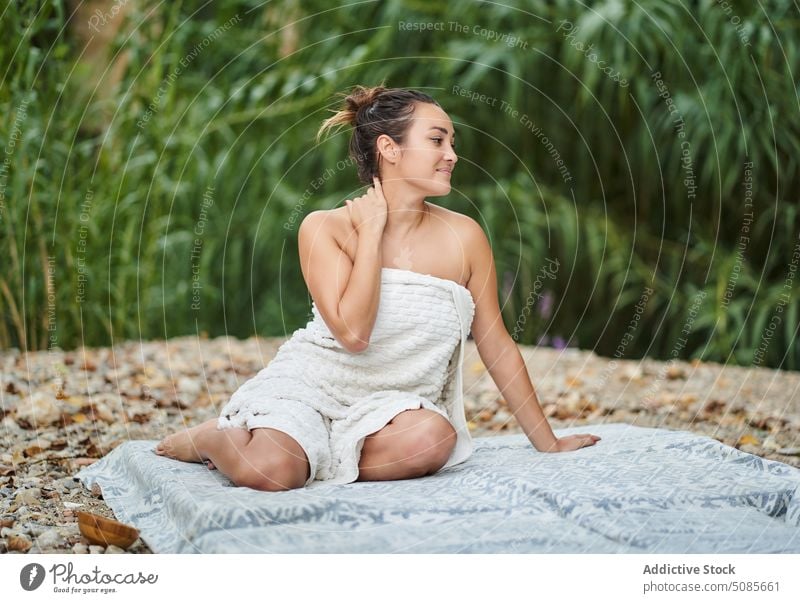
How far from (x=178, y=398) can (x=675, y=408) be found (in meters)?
1.44

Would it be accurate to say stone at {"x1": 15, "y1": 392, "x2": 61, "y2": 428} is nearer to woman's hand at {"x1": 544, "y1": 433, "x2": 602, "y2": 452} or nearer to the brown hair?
the brown hair

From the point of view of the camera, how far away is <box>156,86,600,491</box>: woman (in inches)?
74.7

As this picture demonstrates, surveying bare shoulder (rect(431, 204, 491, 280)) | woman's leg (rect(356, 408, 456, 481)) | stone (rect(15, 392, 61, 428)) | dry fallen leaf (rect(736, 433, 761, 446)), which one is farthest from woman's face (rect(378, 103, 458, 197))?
stone (rect(15, 392, 61, 428))

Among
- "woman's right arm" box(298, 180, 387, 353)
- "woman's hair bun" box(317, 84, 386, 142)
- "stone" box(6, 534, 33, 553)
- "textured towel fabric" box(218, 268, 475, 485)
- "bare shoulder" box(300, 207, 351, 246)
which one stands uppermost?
"woman's hair bun" box(317, 84, 386, 142)

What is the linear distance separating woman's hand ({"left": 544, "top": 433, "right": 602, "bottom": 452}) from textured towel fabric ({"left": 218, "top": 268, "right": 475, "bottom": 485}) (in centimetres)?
20

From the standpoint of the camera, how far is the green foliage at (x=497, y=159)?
11.5 ft

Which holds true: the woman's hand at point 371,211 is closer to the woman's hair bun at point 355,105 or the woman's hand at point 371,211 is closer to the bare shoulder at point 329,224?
the bare shoulder at point 329,224

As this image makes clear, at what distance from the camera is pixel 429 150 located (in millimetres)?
1975

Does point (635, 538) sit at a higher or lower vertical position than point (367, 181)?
lower

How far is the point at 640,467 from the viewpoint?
1.97m

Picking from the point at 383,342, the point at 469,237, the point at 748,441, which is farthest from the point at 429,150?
the point at 748,441
